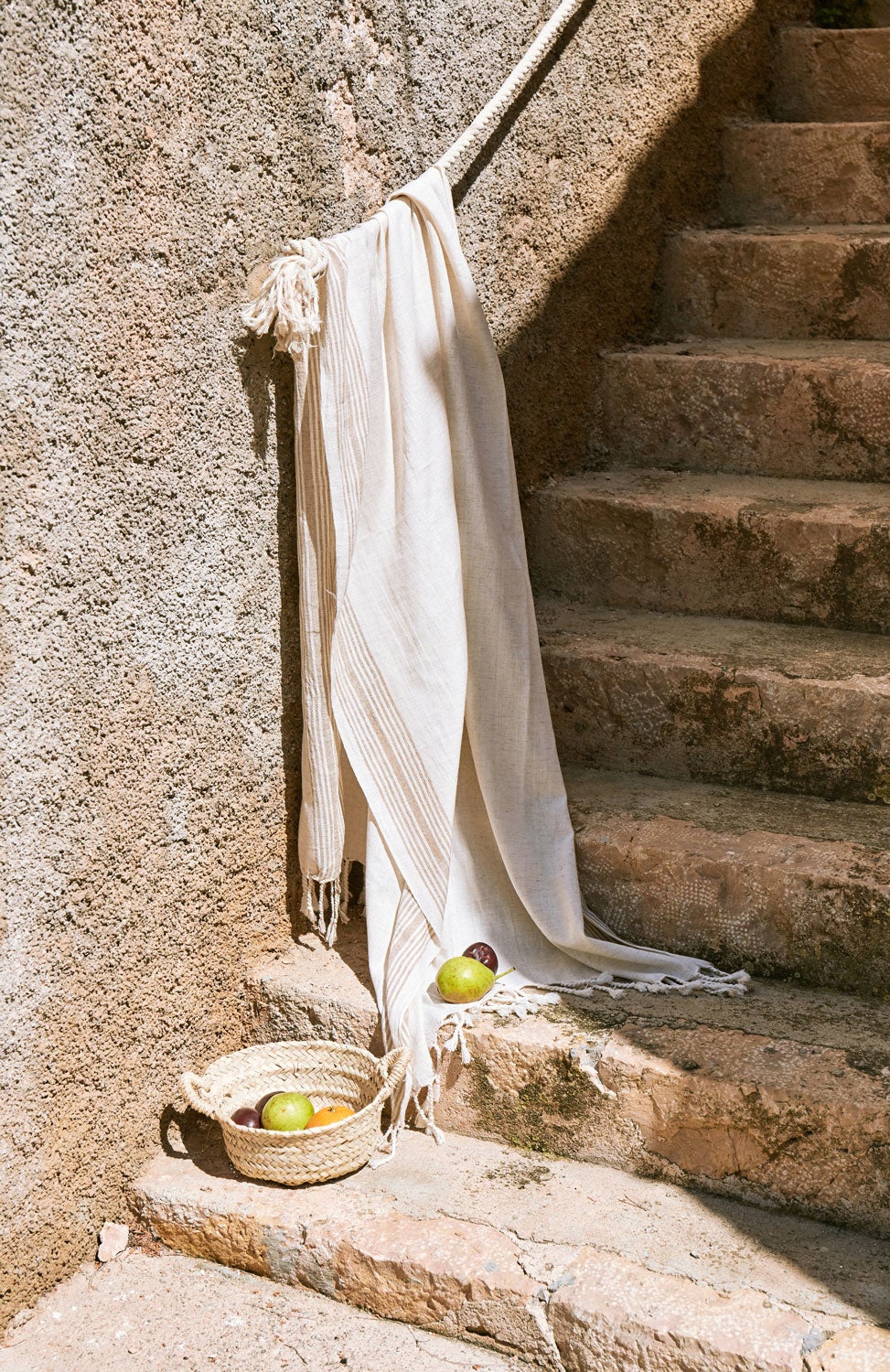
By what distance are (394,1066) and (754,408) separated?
197cm

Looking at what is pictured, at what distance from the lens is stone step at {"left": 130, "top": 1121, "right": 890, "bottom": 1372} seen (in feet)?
6.59

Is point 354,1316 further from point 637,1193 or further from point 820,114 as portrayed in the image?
point 820,114

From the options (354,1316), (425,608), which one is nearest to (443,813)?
(425,608)

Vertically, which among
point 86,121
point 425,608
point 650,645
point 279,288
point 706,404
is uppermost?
point 86,121

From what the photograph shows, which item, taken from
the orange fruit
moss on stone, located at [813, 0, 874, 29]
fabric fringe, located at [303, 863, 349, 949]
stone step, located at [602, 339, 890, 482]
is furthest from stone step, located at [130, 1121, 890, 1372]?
moss on stone, located at [813, 0, 874, 29]

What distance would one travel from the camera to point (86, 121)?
204 cm

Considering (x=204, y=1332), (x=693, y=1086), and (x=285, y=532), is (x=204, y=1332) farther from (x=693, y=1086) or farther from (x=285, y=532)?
(x=285, y=532)

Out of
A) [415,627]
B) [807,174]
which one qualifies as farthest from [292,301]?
[807,174]

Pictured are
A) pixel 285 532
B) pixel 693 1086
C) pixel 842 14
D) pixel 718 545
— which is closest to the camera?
pixel 693 1086

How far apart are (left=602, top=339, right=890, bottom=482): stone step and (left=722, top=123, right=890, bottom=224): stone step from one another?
1.76 ft

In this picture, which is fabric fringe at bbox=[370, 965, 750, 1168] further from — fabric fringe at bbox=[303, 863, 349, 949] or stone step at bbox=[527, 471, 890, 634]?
stone step at bbox=[527, 471, 890, 634]

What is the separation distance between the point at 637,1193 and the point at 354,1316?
0.53m

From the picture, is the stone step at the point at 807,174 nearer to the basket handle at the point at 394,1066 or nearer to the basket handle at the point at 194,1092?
the basket handle at the point at 394,1066

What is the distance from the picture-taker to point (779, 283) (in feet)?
12.2
